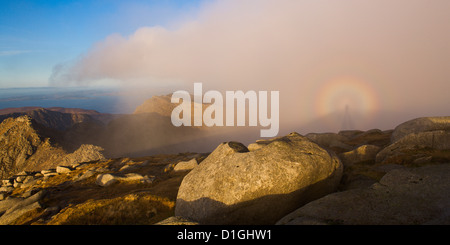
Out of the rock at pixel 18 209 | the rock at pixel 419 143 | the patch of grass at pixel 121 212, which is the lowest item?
the rock at pixel 18 209

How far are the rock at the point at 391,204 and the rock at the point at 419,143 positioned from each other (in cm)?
704

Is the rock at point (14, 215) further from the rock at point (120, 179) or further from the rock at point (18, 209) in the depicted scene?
the rock at point (120, 179)

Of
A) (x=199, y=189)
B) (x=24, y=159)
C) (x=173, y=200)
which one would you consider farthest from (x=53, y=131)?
(x=199, y=189)

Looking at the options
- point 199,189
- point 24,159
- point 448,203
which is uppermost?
point 448,203

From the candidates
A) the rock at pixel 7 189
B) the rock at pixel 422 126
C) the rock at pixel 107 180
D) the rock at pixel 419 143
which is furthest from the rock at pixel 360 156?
the rock at pixel 7 189

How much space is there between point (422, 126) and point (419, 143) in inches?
298

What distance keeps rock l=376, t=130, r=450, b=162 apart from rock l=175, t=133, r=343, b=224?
24.7 ft

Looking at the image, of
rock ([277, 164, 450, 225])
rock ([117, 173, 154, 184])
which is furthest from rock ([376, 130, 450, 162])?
rock ([117, 173, 154, 184])

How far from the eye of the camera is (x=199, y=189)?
10.1 metres

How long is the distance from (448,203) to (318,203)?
3.87 meters

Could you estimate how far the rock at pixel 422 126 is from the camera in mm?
19234

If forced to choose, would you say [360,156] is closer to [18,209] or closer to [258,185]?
[258,185]

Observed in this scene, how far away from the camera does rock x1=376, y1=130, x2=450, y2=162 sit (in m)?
14.7
